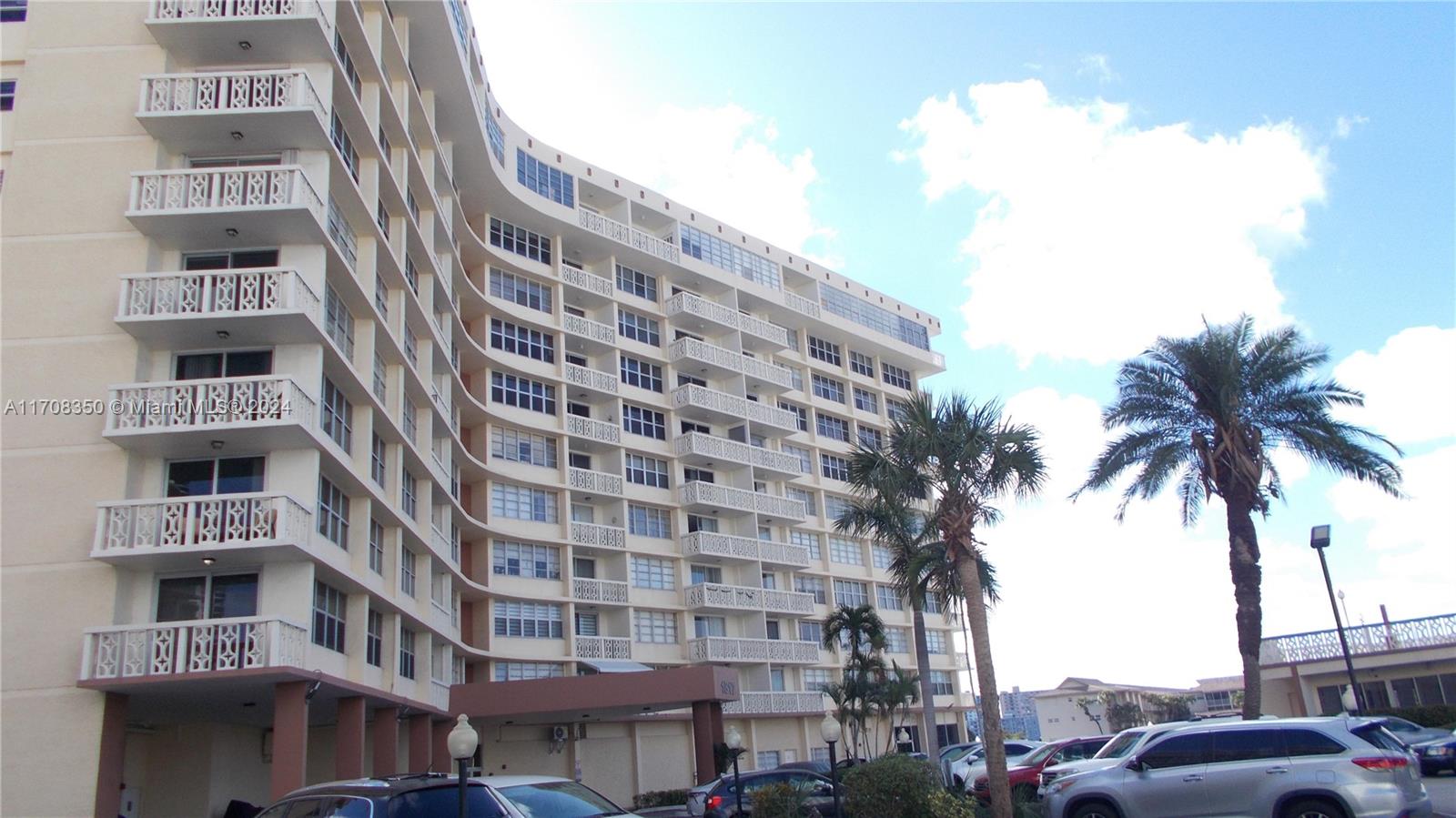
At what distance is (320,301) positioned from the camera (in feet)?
72.5

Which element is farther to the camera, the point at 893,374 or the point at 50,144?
the point at 893,374

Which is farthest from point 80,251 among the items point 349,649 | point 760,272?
point 760,272

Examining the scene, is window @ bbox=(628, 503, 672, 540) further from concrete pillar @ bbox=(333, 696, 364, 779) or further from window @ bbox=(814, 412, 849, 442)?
concrete pillar @ bbox=(333, 696, 364, 779)

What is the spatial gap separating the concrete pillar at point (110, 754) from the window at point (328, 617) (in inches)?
144

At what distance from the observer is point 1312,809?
14453 mm

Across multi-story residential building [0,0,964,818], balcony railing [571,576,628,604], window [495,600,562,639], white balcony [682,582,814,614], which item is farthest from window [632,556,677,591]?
window [495,600,562,639]

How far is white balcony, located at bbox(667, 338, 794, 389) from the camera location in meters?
50.4

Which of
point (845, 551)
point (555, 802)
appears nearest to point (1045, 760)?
point (555, 802)

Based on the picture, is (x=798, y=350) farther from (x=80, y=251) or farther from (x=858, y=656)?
(x=80, y=251)

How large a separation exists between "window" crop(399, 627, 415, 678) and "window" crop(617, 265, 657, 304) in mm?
23466

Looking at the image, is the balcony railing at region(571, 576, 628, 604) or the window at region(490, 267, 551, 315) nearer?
the balcony railing at region(571, 576, 628, 604)

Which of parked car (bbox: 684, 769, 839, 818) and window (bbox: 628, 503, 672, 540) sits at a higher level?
window (bbox: 628, 503, 672, 540)

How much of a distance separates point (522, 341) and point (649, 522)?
32.1 ft

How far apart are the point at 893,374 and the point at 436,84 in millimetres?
37594
